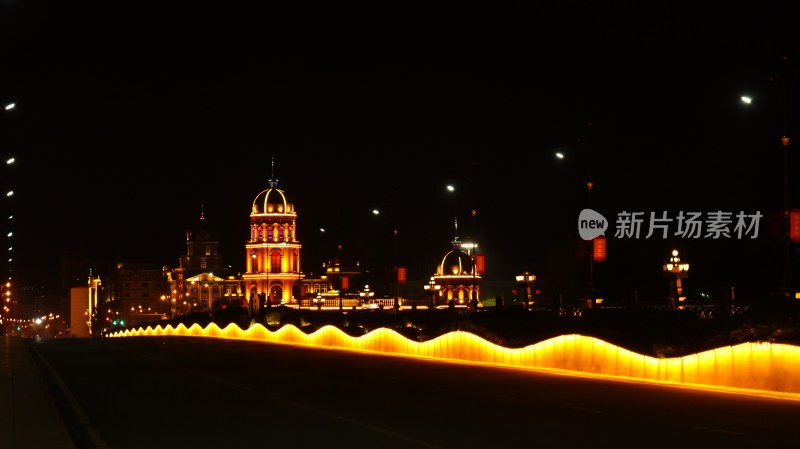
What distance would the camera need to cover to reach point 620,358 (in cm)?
2891

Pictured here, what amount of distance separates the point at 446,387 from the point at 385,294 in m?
172

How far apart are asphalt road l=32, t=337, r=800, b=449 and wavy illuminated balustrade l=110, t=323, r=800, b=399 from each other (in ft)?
3.12

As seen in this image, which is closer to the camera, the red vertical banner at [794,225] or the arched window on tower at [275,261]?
the red vertical banner at [794,225]

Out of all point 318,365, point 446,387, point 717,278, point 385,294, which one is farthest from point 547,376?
point 385,294

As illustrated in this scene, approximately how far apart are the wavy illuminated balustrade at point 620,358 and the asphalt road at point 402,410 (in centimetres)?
95

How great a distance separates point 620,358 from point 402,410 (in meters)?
9.69

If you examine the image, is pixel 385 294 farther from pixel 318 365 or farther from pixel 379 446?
pixel 379 446

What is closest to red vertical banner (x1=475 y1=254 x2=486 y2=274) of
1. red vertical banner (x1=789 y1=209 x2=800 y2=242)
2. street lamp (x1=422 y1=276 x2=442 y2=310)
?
street lamp (x1=422 y1=276 x2=442 y2=310)

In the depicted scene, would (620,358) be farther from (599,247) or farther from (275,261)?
(275,261)

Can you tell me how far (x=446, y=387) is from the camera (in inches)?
1037

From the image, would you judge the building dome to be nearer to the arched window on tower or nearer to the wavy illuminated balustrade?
the arched window on tower

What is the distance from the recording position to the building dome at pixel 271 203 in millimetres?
188500

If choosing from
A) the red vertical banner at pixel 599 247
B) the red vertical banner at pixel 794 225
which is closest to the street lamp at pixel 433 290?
the red vertical banner at pixel 599 247

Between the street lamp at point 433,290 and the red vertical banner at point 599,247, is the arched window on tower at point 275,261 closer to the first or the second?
the street lamp at point 433,290
